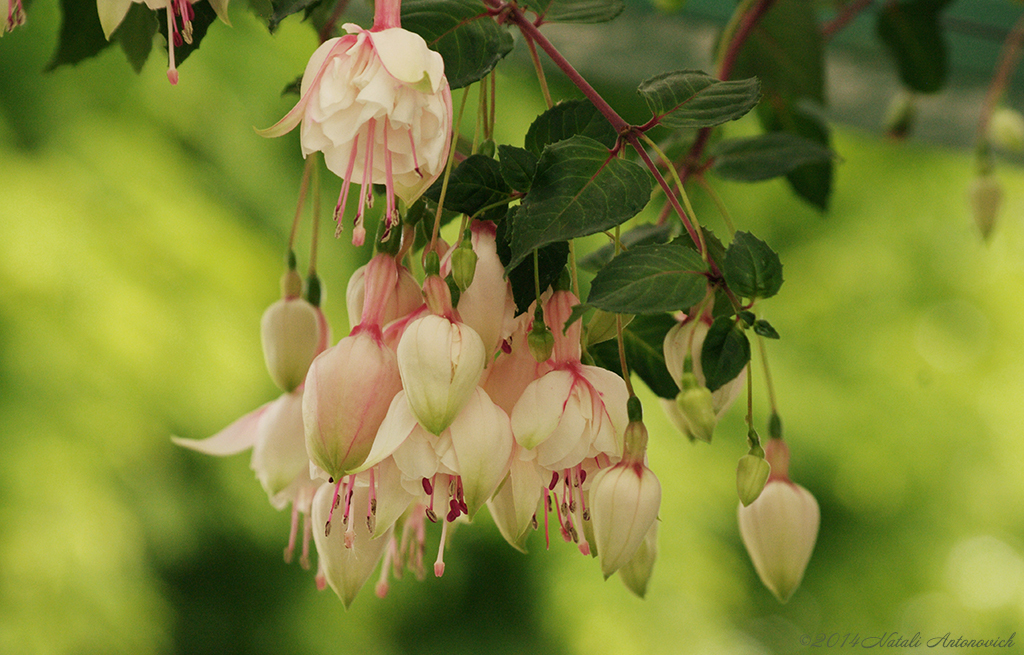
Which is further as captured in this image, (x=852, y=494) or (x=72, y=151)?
(x=852, y=494)

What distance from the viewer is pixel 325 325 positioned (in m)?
0.38

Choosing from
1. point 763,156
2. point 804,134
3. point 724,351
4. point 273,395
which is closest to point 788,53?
point 804,134

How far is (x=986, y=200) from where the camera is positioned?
0.71m

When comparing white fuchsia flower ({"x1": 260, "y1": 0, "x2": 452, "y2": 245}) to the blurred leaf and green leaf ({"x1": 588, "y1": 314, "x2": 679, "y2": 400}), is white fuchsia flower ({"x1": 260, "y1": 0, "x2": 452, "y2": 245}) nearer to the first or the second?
green leaf ({"x1": 588, "y1": 314, "x2": 679, "y2": 400})

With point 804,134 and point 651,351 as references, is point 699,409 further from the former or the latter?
point 804,134

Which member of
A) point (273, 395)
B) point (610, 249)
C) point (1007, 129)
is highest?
point (610, 249)

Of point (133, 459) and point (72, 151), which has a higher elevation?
point (72, 151)

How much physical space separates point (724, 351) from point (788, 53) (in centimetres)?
39

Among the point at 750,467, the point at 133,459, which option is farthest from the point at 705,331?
the point at 133,459

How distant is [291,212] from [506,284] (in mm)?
1539

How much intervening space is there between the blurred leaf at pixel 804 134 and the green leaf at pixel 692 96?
12.2 inches

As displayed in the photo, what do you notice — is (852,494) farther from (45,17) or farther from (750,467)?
(45,17)

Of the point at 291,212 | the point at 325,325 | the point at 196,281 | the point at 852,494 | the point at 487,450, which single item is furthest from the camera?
the point at 852,494

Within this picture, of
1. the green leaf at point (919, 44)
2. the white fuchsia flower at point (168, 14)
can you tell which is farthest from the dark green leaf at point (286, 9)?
the green leaf at point (919, 44)
